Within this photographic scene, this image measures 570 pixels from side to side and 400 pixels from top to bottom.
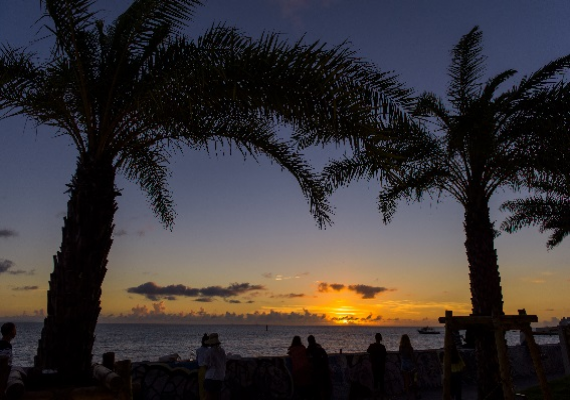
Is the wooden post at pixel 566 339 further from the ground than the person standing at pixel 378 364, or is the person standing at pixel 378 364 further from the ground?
the wooden post at pixel 566 339

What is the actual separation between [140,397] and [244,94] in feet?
22.6

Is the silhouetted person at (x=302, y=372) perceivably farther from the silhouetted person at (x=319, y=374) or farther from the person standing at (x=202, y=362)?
the person standing at (x=202, y=362)

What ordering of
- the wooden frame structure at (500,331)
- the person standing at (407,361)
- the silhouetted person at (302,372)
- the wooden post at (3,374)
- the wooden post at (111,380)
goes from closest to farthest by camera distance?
the wooden post at (3,374)
the wooden post at (111,380)
the wooden frame structure at (500,331)
the silhouetted person at (302,372)
the person standing at (407,361)

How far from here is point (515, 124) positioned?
37.7ft

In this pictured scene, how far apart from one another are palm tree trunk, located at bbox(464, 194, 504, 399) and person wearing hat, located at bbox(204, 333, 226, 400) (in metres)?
5.45

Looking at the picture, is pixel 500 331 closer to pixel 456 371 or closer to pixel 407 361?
pixel 456 371

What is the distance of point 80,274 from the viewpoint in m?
7.29

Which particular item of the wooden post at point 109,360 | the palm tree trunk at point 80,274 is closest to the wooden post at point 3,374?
the wooden post at point 109,360

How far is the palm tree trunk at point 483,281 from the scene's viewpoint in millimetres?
10789

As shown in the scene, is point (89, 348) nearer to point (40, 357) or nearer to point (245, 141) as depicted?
point (40, 357)

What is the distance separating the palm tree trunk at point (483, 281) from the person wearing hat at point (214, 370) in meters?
5.45

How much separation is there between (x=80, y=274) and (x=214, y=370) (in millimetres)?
3054

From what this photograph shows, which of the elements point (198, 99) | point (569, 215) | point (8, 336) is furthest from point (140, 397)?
Result: point (569, 215)

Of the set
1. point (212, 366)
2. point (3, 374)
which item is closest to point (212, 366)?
point (212, 366)
